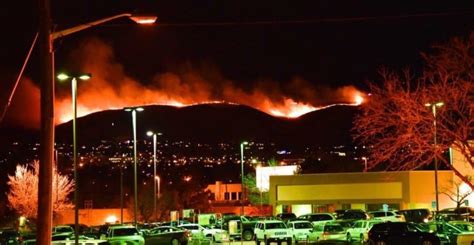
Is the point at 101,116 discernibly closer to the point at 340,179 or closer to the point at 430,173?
the point at 340,179

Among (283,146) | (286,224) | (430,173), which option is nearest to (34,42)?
(286,224)

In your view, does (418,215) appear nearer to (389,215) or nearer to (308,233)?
(389,215)

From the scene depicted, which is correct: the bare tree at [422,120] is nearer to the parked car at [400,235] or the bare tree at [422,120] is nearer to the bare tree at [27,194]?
the parked car at [400,235]

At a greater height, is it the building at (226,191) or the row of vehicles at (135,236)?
the building at (226,191)

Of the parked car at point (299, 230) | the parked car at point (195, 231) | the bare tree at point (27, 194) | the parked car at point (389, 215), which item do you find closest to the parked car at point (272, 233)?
the parked car at point (299, 230)

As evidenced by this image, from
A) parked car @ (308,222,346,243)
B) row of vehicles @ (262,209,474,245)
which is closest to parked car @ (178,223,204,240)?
row of vehicles @ (262,209,474,245)

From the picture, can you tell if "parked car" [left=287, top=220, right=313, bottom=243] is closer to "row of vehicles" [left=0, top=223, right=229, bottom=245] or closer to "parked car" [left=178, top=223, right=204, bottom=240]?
"parked car" [left=178, top=223, right=204, bottom=240]

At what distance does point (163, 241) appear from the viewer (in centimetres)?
4484

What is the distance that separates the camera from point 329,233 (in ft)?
148

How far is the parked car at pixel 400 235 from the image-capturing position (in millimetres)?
34750

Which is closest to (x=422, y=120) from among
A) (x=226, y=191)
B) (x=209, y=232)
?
(x=209, y=232)

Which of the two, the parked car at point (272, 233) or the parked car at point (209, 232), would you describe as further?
the parked car at point (209, 232)

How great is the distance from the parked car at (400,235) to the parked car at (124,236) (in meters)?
12.1

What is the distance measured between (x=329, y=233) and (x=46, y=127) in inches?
1211
